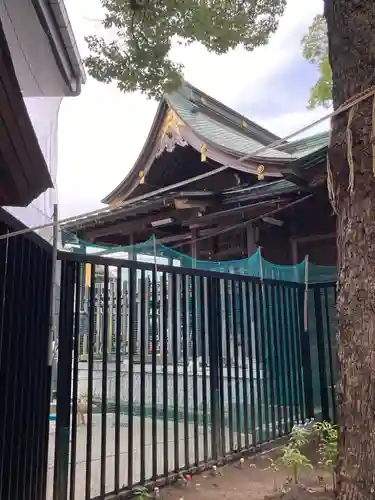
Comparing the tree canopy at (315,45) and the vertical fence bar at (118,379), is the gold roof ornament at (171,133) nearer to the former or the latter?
the tree canopy at (315,45)

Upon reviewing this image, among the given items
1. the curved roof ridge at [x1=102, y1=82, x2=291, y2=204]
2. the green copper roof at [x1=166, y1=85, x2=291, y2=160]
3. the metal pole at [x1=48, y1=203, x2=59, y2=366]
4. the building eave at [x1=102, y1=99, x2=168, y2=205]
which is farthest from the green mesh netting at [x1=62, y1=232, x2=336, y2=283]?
the building eave at [x1=102, y1=99, x2=168, y2=205]

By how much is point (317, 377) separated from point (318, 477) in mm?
1984

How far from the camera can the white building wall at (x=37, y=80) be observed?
5.00 meters

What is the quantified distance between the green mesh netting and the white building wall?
0.68 metres

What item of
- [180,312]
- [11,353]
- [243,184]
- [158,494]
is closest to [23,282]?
[11,353]

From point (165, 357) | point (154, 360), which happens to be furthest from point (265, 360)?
point (154, 360)

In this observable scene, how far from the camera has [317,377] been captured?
632 cm

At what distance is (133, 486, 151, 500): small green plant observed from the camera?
12.5 ft

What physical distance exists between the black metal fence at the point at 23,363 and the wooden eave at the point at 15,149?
0.61ft

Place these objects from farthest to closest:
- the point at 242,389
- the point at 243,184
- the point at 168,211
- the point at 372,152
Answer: the point at 168,211 < the point at 243,184 < the point at 242,389 < the point at 372,152

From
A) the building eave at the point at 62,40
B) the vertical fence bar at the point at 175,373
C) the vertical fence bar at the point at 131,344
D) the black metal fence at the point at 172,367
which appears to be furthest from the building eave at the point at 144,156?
the vertical fence bar at the point at 131,344

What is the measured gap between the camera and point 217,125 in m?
10.9

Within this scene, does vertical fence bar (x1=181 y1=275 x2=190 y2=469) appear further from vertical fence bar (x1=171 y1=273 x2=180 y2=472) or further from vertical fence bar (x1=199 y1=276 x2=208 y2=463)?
vertical fence bar (x1=199 y1=276 x2=208 y2=463)

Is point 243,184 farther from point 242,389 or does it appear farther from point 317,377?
point 242,389
